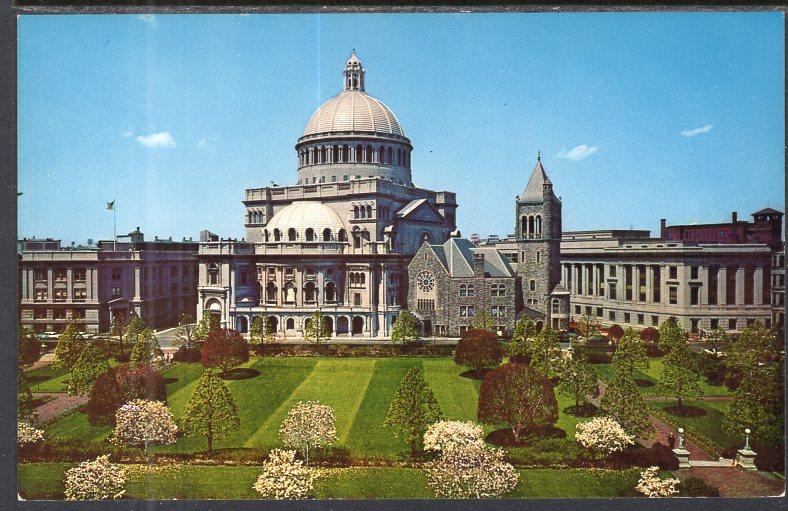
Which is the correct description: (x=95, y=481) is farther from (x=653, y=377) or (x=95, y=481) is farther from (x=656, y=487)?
(x=653, y=377)

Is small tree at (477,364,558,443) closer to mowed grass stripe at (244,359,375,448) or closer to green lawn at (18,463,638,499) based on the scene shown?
green lawn at (18,463,638,499)

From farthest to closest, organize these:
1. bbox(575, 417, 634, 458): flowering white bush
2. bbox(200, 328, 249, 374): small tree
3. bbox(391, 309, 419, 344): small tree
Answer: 1. bbox(391, 309, 419, 344): small tree
2. bbox(200, 328, 249, 374): small tree
3. bbox(575, 417, 634, 458): flowering white bush

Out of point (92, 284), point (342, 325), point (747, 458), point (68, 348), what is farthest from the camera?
point (342, 325)

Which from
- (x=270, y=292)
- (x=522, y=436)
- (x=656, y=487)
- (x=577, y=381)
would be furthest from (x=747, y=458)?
(x=270, y=292)

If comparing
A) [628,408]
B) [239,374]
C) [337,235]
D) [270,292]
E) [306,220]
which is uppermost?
[306,220]

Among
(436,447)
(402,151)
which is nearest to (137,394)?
(436,447)

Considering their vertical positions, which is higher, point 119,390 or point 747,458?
point 119,390

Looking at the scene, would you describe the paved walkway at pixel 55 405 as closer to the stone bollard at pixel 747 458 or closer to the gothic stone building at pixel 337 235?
the gothic stone building at pixel 337 235

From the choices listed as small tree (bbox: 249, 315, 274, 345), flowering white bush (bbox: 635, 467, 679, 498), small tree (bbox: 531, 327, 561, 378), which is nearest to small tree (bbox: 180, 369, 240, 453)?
small tree (bbox: 249, 315, 274, 345)
